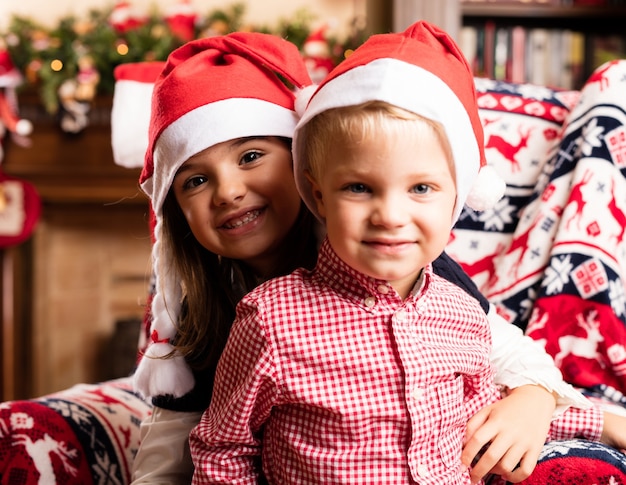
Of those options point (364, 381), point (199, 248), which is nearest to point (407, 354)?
point (364, 381)

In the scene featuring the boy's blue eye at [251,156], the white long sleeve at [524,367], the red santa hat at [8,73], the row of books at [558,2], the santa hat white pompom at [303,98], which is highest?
the santa hat white pompom at [303,98]

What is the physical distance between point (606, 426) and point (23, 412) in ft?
2.64

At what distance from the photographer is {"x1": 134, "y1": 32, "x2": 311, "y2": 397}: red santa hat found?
3.26 feet

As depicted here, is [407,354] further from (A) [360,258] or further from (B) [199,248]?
(B) [199,248]

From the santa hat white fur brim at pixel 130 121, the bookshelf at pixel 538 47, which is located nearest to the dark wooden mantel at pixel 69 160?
the bookshelf at pixel 538 47

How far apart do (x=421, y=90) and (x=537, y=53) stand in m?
2.00

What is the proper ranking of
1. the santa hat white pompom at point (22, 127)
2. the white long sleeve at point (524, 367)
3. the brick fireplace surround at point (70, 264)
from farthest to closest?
1. the brick fireplace surround at point (70, 264)
2. the santa hat white pompom at point (22, 127)
3. the white long sleeve at point (524, 367)

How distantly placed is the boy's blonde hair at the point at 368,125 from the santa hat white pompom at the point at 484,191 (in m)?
0.11

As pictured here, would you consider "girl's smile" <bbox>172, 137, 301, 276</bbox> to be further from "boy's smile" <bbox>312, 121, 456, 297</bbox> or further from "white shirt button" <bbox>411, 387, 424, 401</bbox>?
"white shirt button" <bbox>411, 387, 424, 401</bbox>

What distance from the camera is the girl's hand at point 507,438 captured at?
2.95ft

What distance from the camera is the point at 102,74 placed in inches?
109

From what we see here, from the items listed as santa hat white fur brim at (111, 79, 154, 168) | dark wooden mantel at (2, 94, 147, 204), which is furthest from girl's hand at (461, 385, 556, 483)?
dark wooden mantel at (2, 94, 147, 204)

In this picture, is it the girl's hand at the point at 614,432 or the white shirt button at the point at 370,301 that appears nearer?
the white shirt button at the point at 370,301

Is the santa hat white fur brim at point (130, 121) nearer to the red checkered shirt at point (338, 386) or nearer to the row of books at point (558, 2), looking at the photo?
the red checkered shirt at point (338, 386)
